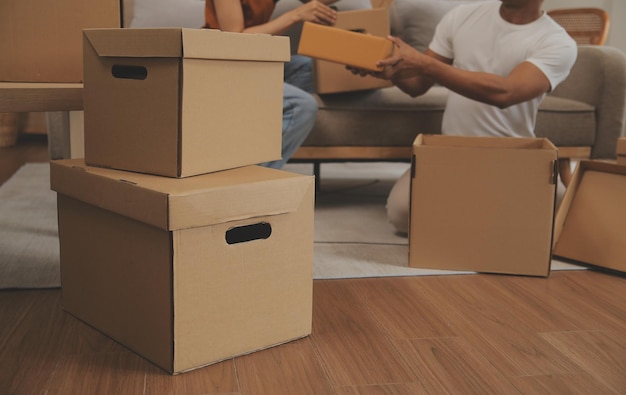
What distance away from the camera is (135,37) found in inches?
44.4

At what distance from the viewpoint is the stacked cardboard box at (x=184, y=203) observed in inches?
42.1

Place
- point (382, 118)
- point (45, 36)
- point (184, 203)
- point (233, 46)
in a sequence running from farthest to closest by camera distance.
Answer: point (382, 118)
point (45, 36)
point (233, 46)
point (184, 203)

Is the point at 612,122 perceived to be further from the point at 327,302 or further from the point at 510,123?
the point at 327,302

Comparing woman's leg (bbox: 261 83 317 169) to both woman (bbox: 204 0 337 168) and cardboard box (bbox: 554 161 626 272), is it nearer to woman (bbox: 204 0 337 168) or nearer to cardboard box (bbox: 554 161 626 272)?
woman (bbox: 204 0 337 168)

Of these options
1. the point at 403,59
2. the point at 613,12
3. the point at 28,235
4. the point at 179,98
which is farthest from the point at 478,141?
the point at 613,12

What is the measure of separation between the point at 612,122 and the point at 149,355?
1.94 metres

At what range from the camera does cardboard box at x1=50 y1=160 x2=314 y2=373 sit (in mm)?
1058

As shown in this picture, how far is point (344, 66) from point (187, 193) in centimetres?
117

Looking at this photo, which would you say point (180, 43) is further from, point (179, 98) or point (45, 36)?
point (45, 36)

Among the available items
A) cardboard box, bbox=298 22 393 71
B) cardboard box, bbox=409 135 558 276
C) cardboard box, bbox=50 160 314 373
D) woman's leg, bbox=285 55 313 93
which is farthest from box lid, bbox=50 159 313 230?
woman's leg, bbox=285 55 313 93

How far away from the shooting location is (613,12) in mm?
4184

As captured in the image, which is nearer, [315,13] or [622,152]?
[622,152]

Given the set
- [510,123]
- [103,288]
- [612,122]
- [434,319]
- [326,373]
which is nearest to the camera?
[326,373]

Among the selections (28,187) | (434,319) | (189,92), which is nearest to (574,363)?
(434,319)
